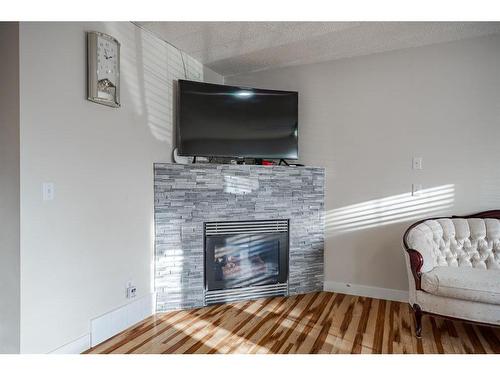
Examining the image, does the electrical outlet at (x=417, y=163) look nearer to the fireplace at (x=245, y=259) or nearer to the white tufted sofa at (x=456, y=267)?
the white tufted sofa at (x=456, y=267)

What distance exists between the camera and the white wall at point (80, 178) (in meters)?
1.85

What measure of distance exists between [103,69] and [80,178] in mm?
774

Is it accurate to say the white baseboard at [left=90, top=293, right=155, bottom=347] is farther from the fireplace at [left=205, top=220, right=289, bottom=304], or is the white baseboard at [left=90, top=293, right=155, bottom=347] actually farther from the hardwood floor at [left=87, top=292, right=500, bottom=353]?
the fireplace at [left=205, top=220, right=289, bottom=304]

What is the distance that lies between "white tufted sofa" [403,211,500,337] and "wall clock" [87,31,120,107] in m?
2.51

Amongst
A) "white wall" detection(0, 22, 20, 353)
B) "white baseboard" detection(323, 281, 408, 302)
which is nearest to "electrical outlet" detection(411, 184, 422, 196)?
"white baseboard" detection(323, 281, 408, 302)

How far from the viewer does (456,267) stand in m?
2.48

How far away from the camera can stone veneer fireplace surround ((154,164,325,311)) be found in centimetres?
282

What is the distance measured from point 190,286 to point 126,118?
1.56 metres

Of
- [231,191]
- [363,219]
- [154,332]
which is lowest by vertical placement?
[154,332]
